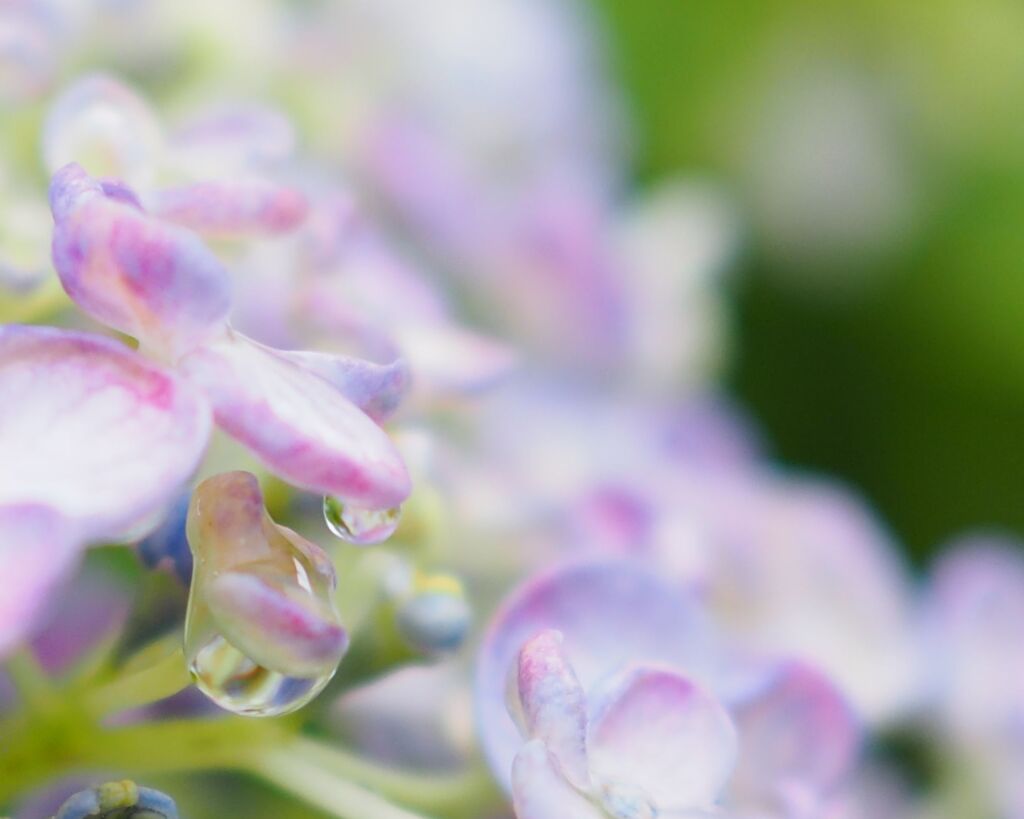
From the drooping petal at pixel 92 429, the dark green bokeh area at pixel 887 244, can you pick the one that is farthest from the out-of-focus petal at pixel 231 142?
the dark green bokeh area at pixel 887 244

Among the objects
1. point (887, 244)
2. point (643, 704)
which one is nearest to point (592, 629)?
point (643, 704)

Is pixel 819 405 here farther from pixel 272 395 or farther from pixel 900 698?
pixel 272 395

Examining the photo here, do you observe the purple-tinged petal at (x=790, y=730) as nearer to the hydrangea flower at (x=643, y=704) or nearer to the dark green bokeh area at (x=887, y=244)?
the hydrangea flower at (x=643, y=704)

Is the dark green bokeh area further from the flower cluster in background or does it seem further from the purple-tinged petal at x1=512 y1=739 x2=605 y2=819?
the purple-tinged petal at x1=512 y1=739 x2=605 y2=819

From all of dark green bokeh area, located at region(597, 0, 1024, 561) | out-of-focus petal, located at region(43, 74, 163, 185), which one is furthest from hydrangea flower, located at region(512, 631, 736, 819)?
dark green bokeh area, located at region(597, 0, 1024, 561)

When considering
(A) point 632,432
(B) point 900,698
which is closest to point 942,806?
(B) point 900,698
